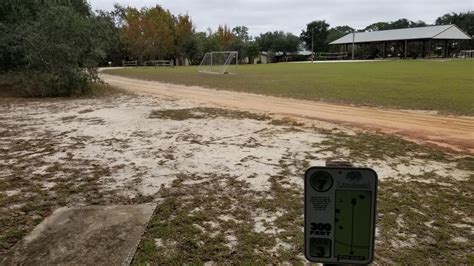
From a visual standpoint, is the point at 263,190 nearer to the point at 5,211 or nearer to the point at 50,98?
the point at 5,211

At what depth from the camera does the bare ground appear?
311cm

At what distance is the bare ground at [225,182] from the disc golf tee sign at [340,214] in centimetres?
153

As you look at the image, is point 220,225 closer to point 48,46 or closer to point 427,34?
point 48,46

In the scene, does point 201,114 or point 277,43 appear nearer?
point 201,114

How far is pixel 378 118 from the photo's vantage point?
8664 millimetres

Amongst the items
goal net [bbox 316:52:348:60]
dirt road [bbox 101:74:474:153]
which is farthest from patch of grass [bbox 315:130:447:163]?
goal net [bbox 316:52:348:60]

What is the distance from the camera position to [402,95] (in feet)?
41.6

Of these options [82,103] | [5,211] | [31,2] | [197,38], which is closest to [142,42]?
[197,38]

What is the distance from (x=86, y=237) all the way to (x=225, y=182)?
1.77 meters

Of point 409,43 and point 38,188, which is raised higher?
point 409,43

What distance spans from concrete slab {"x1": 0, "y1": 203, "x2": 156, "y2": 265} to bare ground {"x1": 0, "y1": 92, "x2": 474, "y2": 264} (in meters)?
0.12

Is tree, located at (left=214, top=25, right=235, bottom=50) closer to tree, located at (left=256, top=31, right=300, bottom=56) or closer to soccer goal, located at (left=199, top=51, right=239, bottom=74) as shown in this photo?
tree, located at (left=256, top=31, right=300, bottom=56)

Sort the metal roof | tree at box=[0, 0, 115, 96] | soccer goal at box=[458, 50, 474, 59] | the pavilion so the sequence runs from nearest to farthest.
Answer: tree at box=[0, 0, 115, 96] → soccer goal at box=[458, 50, 474, 59] → the metal roof → the pavilion

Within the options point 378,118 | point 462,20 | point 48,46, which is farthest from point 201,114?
point 462,20
